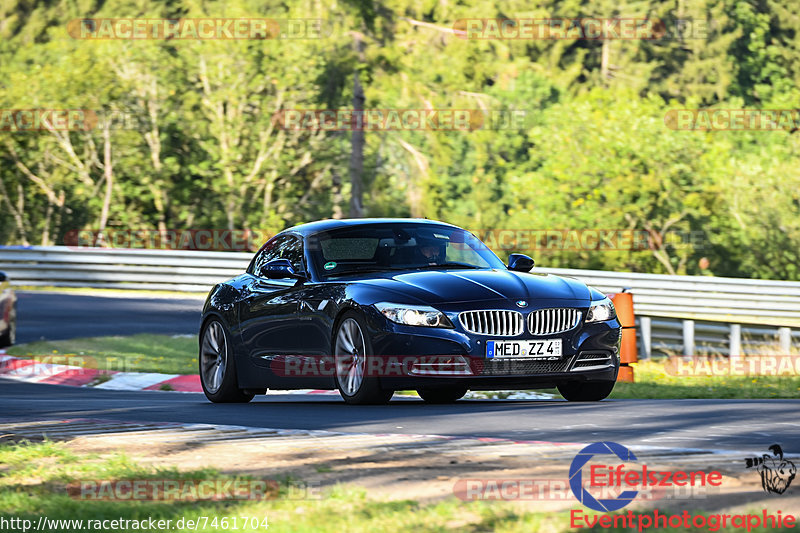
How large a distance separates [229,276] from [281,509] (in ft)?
73.4

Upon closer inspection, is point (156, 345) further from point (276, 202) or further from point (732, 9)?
point (732, 9)

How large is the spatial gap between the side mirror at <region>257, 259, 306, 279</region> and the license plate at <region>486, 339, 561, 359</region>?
2.10m

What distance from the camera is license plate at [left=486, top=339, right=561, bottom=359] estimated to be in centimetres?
991

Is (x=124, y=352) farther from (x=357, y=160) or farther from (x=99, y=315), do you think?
(x=357, y=160)

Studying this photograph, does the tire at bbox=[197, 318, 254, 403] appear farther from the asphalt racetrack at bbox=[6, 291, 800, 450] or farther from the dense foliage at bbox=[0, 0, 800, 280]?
the dense foliage at bbox=[0, 0, 800, 280]

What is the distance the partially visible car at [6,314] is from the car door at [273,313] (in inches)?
284

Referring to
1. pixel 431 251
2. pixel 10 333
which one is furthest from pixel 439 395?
pixel 10 333

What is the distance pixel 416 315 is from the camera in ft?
32.7

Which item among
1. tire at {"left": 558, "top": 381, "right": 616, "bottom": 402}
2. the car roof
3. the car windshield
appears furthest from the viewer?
the car roof

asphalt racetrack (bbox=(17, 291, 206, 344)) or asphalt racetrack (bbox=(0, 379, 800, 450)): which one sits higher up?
asphalt racetrack (bbox=(0, 379, 800, 450))

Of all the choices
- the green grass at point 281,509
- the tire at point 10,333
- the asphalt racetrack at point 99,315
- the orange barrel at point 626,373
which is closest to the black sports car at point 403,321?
the green grass at point 281,509

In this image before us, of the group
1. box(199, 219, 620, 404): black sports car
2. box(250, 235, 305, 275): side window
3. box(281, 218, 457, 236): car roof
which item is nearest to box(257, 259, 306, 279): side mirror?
box(199, 219, 620, 404): black sports car

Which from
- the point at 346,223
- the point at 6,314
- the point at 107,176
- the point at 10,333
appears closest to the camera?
the point at 346,223

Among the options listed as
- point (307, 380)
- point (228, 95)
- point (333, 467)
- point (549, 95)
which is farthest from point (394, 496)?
point (549, 95)
